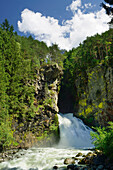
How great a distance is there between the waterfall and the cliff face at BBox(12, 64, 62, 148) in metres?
1.59

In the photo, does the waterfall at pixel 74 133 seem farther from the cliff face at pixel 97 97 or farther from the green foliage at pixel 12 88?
the green foliage at pixel 12 88

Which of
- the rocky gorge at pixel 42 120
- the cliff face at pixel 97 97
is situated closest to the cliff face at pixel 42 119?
the rocky gorge at pixel 42 120

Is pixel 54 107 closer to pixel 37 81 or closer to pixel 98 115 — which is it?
pixel 37 81

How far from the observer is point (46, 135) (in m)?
21.2

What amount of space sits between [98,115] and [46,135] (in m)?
11.5

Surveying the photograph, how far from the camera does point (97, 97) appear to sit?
25.4 m

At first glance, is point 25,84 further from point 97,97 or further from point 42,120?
point 97,97

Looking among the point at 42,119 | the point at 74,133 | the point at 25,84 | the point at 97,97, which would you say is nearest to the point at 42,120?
the point at 42,119

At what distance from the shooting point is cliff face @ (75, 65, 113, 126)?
23558 millimetres

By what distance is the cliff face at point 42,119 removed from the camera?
705 inches

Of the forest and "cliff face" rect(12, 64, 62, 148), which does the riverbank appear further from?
"cliff face" rect(12, 64, 62, 148)

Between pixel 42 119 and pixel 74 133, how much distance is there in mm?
7387

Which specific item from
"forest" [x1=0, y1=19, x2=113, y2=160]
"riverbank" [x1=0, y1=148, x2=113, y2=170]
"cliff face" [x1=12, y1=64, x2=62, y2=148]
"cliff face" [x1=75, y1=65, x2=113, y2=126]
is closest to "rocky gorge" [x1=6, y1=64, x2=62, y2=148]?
"cliff face" [x1=12, y1=64, x2=62, y2=148]

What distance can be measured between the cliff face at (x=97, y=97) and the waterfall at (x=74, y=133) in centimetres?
219
